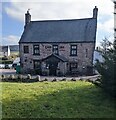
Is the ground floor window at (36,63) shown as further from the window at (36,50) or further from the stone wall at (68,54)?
the window at (36,50)

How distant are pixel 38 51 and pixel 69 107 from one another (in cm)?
3146

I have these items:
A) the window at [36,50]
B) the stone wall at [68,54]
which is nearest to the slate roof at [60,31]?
the stone wall at [68,54]

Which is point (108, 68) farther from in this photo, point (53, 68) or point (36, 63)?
point (36, 63)

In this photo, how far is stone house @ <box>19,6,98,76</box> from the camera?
40000mm

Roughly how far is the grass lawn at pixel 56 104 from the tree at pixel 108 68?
31.7 inches

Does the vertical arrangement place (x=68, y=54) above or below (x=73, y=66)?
above

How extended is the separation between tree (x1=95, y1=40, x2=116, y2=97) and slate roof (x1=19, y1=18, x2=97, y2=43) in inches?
1033

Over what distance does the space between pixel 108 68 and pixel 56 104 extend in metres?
2.98

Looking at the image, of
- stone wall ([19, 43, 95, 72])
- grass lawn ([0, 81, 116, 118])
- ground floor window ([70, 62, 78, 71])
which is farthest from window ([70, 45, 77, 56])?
grass lawn ([0, 81, 116, 118])

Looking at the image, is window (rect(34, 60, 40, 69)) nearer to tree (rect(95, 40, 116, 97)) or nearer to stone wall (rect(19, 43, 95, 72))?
stone wall (rect(19, 43, 95, 72))

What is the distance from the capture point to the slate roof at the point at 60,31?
40.8m

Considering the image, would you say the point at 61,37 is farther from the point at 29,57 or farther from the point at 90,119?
the point at 90,119

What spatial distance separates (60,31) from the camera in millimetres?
42969

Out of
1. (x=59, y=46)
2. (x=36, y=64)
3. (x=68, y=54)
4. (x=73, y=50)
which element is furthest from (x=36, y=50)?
(x=73, y=50)
